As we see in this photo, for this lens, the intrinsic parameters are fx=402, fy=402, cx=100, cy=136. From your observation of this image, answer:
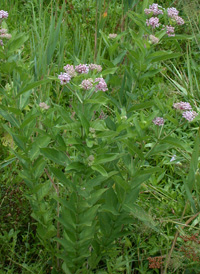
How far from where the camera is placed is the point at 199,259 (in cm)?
170

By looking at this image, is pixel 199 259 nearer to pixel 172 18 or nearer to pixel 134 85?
pixel 134 85

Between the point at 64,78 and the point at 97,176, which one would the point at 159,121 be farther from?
the point at 64,78

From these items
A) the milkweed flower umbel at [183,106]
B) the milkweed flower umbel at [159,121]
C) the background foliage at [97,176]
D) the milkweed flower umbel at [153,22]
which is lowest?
the background foliage at [97,176]

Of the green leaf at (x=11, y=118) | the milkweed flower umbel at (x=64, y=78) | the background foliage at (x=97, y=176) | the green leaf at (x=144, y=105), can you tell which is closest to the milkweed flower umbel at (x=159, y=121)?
the background foliage at (x=97, y=176)

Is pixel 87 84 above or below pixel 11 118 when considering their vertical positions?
above

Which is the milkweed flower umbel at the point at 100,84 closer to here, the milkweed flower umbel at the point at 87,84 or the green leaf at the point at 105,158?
the milkweed flower umbel at the point at 87,84

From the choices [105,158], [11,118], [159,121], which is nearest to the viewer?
[105,158]

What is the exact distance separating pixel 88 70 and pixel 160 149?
43 cm

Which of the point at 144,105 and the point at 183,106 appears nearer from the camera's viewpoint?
the point at 183,106

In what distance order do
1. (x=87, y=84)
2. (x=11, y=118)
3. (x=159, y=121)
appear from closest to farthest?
(x=87, y=84)
(x=159, y=121)
(x=11, y=118)

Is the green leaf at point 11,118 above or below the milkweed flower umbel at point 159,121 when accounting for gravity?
below

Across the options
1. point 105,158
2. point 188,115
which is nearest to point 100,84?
point 105,158

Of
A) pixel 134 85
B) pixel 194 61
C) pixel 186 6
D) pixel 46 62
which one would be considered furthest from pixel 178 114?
pixel 194 61

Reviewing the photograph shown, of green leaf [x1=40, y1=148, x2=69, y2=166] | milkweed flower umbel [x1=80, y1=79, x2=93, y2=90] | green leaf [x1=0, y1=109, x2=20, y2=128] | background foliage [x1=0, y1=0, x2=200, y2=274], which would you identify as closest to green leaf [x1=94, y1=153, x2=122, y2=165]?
background foliage [x1=0, y1=0, x2=200, y2=274]
